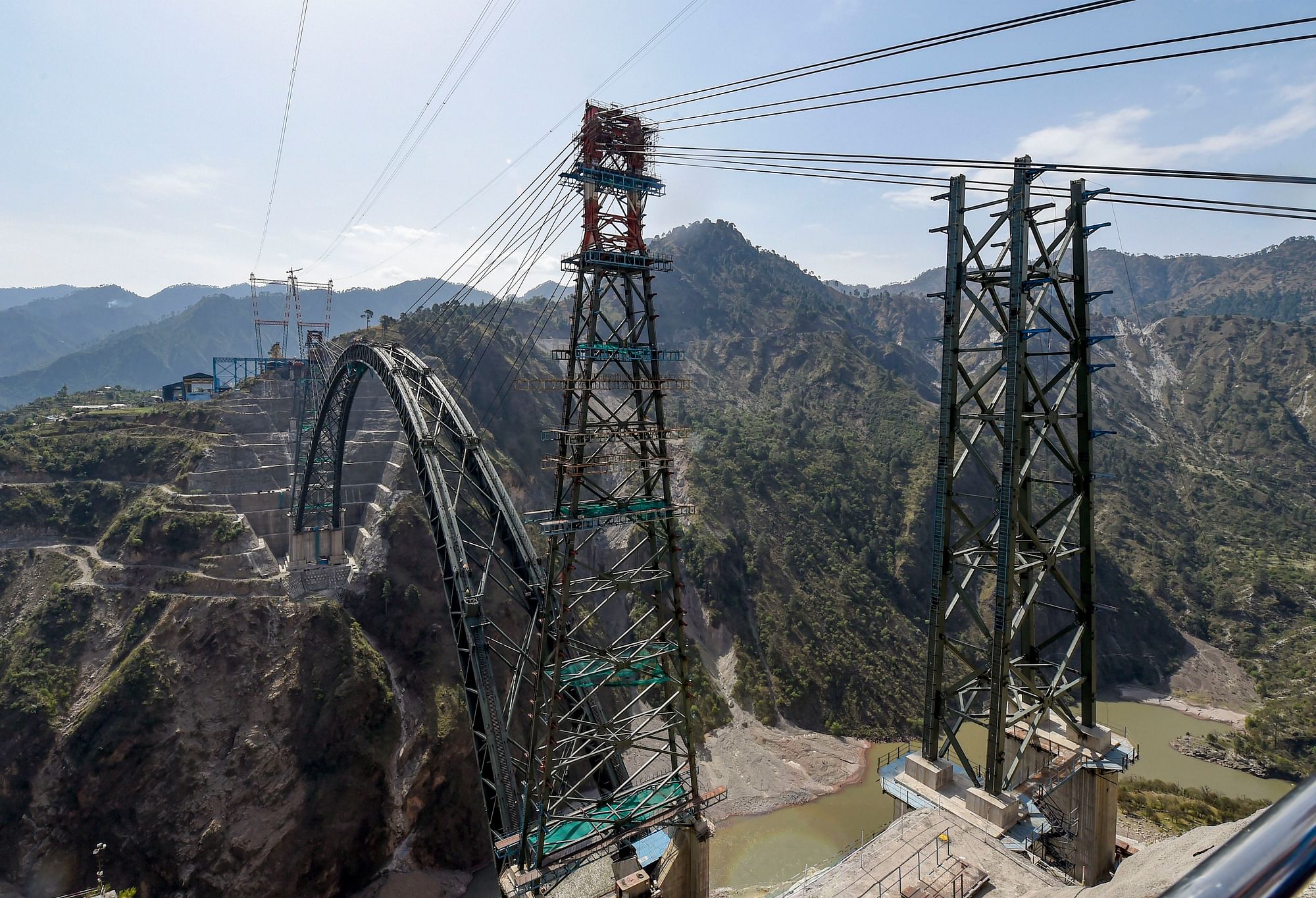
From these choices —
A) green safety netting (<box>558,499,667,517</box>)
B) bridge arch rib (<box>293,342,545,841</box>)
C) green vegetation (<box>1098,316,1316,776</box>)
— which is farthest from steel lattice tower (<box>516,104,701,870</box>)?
green vegetation (<box>1098,316,1316,776</box>)

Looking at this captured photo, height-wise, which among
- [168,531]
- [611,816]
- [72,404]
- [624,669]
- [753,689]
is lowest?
[753,689]

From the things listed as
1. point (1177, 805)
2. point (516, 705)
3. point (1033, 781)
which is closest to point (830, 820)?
point (1177, 805)

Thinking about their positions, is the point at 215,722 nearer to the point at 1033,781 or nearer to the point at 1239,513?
the point at 1033,781

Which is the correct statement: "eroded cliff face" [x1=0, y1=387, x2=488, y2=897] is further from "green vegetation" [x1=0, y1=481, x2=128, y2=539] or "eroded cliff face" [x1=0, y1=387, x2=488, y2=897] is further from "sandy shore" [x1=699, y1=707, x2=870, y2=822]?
"sandy shore" [x1=699, y1=707, x2=870, y2=822]

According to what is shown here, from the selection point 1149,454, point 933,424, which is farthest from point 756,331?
point 1149,454

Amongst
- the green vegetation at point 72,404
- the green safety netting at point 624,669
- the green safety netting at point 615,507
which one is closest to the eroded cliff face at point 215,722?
the green vegetation at point 72,404
